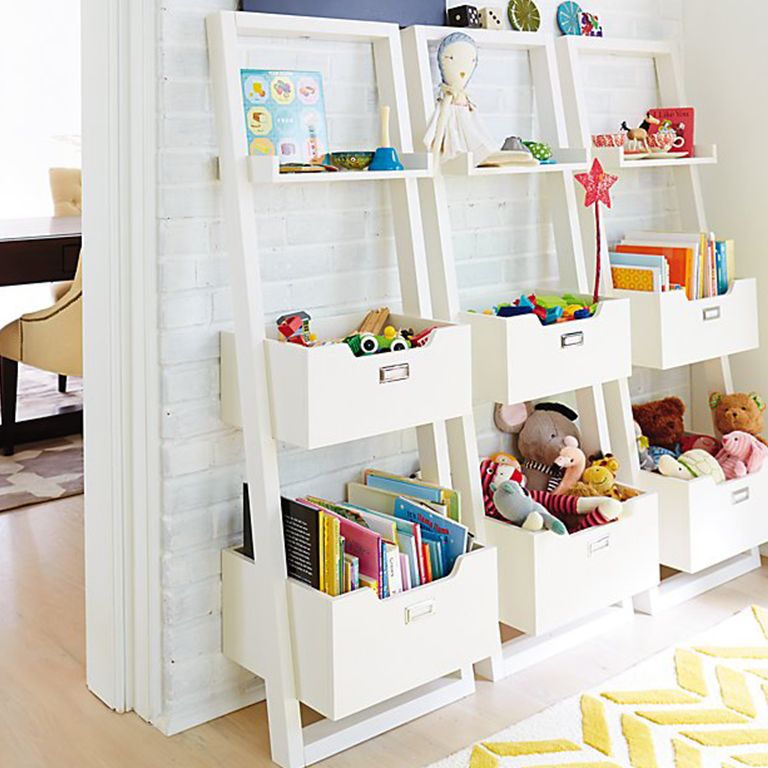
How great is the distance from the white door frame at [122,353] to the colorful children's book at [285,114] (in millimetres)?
191

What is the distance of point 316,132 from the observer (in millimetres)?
2256

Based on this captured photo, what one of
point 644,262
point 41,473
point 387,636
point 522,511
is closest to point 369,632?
point 387,636

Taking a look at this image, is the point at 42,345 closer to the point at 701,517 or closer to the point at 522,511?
the point at 522,511

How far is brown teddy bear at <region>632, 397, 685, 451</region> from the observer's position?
2.99m

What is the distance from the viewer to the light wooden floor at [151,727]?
7.08 ft

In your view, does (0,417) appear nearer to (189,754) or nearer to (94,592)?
(94,592)

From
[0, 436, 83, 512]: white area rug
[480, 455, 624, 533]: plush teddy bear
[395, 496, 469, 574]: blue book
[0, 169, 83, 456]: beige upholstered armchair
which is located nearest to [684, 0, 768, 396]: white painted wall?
[480, 455, 624, 533]: plush teddy bear

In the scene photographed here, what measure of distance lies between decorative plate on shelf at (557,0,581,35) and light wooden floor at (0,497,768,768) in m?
1.44

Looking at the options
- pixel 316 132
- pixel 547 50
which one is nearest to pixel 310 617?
pixel 316 132

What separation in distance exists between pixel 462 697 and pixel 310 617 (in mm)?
490

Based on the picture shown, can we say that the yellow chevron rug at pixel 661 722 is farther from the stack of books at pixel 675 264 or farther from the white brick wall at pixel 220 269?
A: the stack of books at pixel 675 264

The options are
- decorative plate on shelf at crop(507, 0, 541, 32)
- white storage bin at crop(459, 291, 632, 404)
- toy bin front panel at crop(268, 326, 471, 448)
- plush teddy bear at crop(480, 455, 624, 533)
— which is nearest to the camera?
toy bin front panel at crop(268, 326, 471, 448)

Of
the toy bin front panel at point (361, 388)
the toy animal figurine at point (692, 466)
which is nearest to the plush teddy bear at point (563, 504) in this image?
the toy animal figurine at point (692, 466)

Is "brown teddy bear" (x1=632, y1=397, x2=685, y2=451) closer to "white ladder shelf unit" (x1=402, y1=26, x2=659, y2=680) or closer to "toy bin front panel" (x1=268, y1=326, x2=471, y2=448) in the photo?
"white ladder shelf unit" (x1=402, y1=26, x2=659, y2=680)
